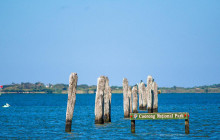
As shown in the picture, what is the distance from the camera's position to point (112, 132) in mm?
27953

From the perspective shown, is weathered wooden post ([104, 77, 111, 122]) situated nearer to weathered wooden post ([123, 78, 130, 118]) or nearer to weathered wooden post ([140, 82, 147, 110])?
weathered wooden post ([123, 78, 130, 118])

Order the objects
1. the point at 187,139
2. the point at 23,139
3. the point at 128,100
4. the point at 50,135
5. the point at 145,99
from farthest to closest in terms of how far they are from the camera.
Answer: the point at 145,99, the point at 128,100, the point at 50,135, the point at 23,139, the point at 187,139

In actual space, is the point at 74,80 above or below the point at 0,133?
above

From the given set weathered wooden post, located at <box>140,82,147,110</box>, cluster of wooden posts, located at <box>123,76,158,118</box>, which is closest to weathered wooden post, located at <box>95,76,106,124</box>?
cluster of wooden posts, located at <box>123,76,158,118</box>

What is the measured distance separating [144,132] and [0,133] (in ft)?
30.8

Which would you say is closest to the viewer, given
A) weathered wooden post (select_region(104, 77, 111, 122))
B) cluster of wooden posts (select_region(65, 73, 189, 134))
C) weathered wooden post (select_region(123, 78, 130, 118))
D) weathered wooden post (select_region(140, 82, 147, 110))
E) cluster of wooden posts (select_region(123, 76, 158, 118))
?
cluster of wooden posts (select_region(65, 73, 189, 134))

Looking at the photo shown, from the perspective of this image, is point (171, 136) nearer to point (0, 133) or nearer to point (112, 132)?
point (112, 132)

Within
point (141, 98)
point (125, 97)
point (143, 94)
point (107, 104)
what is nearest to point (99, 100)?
point (107, 104)

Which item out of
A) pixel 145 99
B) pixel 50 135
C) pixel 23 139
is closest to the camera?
pixel 23 139

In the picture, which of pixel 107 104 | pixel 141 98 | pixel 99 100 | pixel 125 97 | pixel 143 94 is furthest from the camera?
pixel 141 98

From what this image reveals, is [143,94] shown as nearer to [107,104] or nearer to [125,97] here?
[125,97]

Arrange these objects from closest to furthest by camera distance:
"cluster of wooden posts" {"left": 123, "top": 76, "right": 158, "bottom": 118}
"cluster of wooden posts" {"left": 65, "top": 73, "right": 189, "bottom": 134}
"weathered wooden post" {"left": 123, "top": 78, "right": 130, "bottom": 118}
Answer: "cluster of wooden posts" {"left": 65, "top": 73, "right": 189, "bottom": 134}
"weathered wooden post" {"left": 123, "top": 78, "right": 130, "bottom": 118}
"cluster of wooden posts" {"left": 123, "top": 76, "right": 158, "bottom": 118}

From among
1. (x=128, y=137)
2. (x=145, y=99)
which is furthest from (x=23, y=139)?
(x=145, y=99)

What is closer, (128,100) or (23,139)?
(23,139)
